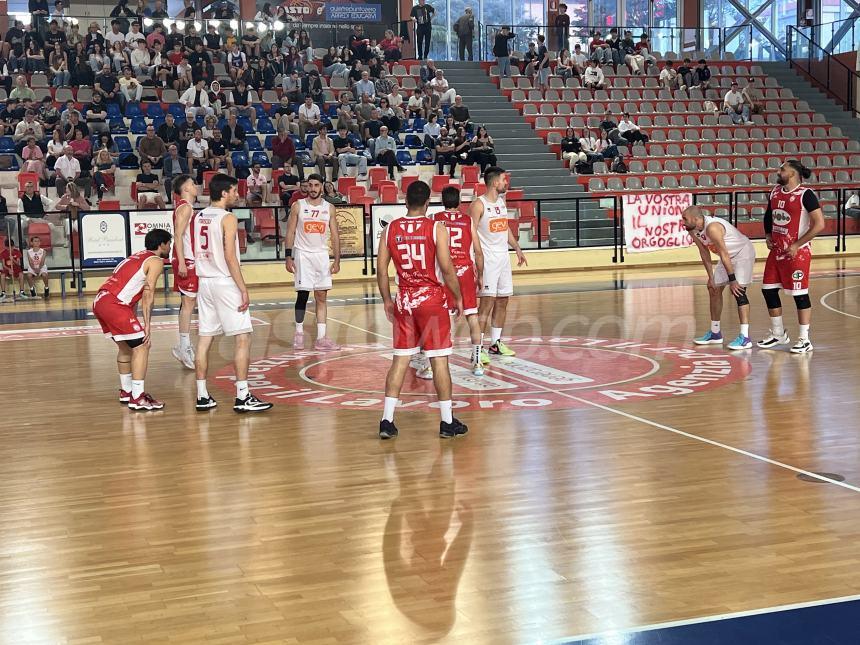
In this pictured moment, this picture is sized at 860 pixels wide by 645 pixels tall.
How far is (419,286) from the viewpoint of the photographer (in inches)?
299

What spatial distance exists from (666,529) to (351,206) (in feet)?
52.9

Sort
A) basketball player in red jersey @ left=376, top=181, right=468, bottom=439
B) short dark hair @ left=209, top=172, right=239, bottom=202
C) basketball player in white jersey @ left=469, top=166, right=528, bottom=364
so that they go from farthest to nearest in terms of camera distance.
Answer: basketball player in white jersey @ left=469, top=166, right=528, bottom=364, short dark hair @ left=209, top=172, right=239, bottom=202, basketball player in red jersey @ left=376, top=181, right=468, bottom=439

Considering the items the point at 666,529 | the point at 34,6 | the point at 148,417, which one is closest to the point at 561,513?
the point at 666,529

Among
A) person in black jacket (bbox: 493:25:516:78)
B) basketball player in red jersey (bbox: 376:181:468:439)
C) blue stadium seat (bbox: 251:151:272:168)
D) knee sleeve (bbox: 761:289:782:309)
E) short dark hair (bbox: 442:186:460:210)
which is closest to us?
basketball player in red jersey (bbox: 376:181:468:439)

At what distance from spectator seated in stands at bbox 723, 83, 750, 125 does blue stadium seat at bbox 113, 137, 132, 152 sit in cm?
1795

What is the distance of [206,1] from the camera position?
3278 centimetres

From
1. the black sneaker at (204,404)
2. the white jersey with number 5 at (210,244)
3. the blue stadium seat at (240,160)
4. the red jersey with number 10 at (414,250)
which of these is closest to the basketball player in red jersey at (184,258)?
the white jersey with number 5 at (210,244)

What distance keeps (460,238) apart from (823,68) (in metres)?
29.2

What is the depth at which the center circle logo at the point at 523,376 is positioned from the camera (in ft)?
30.4

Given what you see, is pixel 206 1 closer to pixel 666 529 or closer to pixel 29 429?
pixel 29 429

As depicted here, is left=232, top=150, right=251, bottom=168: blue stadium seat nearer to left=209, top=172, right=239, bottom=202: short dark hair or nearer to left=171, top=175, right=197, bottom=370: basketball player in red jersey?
left=171, top=175, right=197, bottom=370: basketball player in red jersey

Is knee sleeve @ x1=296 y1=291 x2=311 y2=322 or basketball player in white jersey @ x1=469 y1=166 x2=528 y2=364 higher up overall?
basketball player in white jersey @ x1=469 y1=166 x2=528 y2=364

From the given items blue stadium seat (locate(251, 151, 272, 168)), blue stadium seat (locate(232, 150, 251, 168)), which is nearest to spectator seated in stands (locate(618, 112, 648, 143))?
blue stadium seat (locate(251, 151, 272, 168))

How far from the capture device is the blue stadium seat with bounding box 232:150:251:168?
23.2 m
